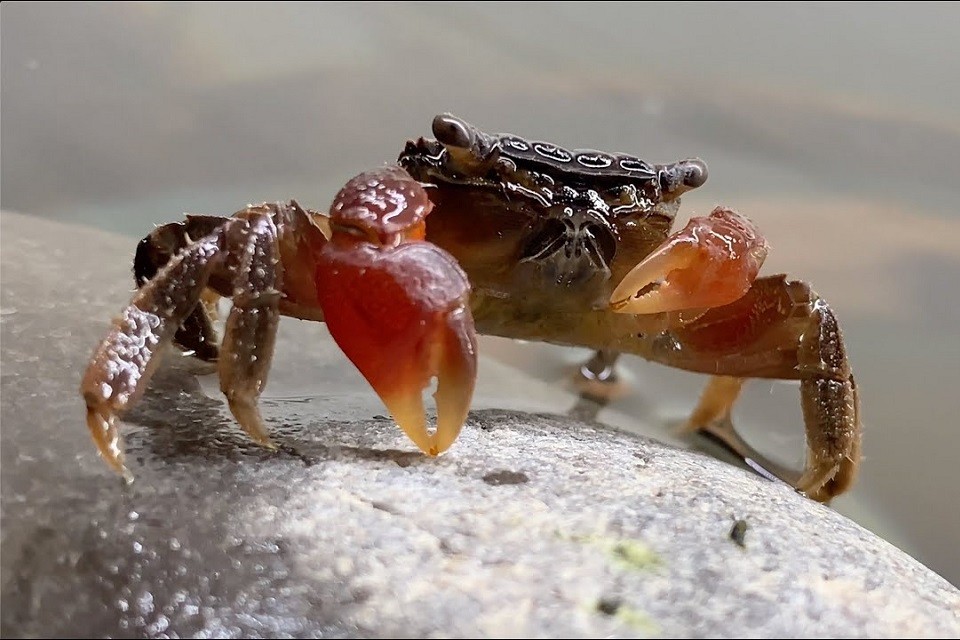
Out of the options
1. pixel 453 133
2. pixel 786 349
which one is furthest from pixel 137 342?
pixel 786 349

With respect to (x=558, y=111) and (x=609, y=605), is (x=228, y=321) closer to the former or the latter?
(x=609, y=605)

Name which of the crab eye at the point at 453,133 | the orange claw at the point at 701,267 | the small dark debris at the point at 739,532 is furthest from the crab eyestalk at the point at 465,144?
the small dark debris at the point at 739,532

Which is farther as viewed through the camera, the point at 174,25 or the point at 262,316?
the point at 174,25

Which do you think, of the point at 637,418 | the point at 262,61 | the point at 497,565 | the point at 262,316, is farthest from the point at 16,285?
the point at 262,61

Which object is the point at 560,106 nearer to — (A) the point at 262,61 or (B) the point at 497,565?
(A) the point at 262,61

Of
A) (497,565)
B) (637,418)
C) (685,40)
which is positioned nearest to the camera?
(497,565)
